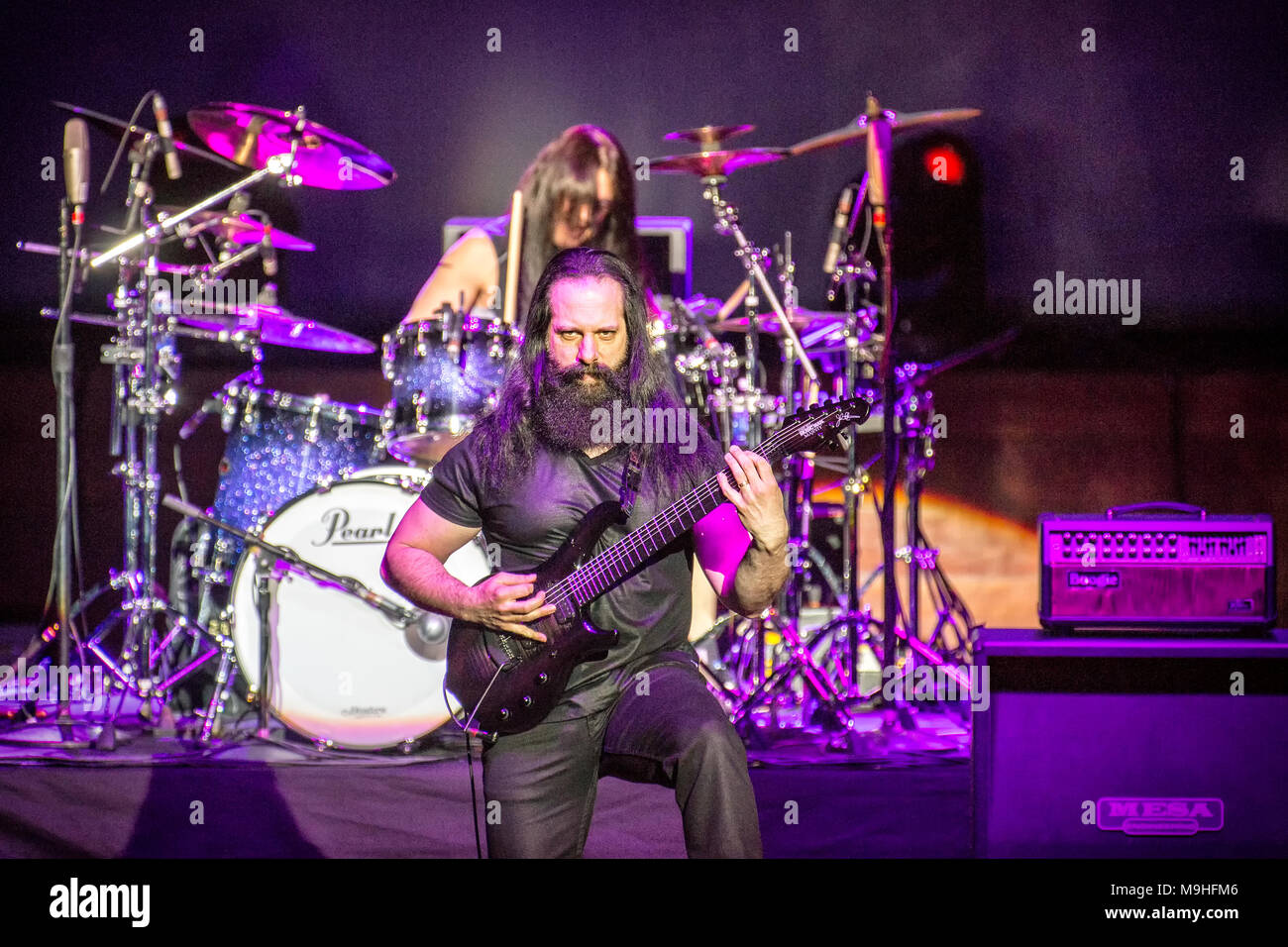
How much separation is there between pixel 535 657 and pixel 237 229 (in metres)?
3.04

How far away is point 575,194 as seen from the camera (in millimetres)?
5406

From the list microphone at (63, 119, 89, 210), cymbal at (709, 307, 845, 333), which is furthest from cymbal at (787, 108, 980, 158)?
microphone at (63, 119, 89, 210)

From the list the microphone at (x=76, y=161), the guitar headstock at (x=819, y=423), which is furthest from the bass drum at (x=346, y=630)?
the guitar headstock at (x=819, y=423)

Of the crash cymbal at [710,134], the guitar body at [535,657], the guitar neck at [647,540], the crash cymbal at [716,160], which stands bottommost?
the guitar body at [535,657]

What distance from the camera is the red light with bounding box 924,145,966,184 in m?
6.39

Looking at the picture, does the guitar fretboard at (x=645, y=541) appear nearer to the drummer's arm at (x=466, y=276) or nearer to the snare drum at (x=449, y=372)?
the snare drum at (x=449, y=372)

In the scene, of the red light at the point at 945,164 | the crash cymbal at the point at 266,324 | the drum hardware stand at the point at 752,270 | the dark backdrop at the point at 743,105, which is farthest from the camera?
the red light at the point at 945,164

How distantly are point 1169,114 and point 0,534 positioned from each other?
628 centimetres

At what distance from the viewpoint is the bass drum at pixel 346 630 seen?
459cm

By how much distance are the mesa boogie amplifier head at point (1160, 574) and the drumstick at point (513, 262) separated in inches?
101
